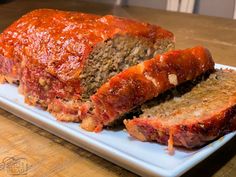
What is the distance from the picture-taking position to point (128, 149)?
4.51 ft

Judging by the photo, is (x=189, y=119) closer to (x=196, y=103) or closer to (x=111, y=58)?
(x=196, y=103)

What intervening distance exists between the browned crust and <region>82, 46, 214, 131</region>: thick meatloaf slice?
78mm

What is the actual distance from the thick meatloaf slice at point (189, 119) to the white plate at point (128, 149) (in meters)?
0.03

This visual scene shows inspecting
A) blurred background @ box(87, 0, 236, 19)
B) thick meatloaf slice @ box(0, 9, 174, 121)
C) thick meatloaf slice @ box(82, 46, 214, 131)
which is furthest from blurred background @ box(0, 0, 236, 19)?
thick meatloaf slice @ box(82, 46, 214, 131)

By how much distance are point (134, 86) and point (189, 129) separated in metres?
0.28

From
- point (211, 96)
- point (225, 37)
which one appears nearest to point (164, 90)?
point (211, 96)

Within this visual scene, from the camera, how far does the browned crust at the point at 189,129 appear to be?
1.33m

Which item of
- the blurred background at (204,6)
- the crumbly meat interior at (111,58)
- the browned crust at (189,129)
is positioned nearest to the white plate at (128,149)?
the browned crust at (189,129)

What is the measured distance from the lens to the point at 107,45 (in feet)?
5.57

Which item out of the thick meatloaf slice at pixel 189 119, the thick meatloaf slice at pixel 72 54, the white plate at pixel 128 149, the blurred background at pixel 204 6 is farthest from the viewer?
the blurred background at pixel 204 6

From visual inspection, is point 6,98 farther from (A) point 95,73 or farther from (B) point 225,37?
(B) point 225,37

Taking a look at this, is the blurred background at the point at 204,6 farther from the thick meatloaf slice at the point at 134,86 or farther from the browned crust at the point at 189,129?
the browned crust at the point at 189,129

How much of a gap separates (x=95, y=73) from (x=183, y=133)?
51 cm

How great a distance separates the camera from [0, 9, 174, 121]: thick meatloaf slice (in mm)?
1659
